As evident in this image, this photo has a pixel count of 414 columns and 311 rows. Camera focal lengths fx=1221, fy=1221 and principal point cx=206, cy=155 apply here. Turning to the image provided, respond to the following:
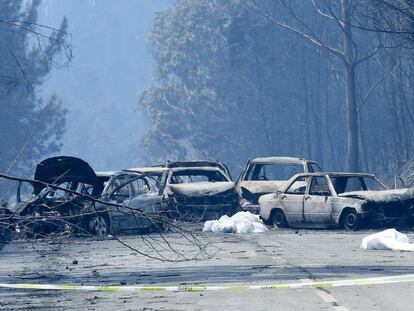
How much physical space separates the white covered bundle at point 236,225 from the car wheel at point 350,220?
1.90 metres

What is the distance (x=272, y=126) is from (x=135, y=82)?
332 feet

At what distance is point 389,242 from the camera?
2009 cm

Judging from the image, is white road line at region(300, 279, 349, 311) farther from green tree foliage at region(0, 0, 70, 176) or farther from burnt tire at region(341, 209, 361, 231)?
green tree foliage at region(0, 0, 70, 176)

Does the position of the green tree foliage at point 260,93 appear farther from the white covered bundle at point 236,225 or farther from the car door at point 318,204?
the white covered bundle at point 236,225

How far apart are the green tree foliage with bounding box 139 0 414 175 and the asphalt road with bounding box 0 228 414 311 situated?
110ft

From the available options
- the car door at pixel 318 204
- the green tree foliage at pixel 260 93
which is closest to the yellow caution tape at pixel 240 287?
the car door at pixel 318 204

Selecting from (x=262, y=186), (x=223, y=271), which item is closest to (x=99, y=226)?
(x=262, y=186)

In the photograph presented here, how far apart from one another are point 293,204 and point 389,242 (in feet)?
27.4

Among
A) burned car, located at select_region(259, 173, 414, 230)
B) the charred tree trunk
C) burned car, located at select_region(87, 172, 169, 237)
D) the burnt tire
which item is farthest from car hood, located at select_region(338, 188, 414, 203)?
the charred tree trunk

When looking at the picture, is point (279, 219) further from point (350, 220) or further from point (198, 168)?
point (198, 168)

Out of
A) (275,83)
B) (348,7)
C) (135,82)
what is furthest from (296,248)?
(135,82)

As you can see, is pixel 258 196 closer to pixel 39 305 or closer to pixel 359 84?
pixel 39 305

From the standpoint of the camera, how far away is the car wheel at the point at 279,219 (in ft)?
94.7

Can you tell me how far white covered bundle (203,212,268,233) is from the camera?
27234 mm
